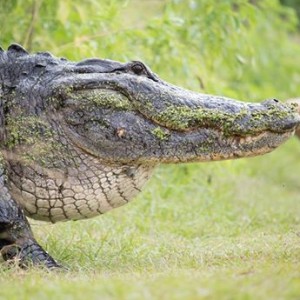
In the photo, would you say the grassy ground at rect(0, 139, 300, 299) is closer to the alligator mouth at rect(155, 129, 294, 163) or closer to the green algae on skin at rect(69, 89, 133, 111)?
the alligator mouth at rect(155, 129, 294, 163)

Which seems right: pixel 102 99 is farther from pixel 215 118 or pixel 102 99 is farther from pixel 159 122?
pixel 215 118

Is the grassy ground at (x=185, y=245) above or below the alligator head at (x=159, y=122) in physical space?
below

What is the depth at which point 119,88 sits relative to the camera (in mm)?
5145

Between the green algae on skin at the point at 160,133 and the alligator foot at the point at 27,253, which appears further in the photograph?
the green algae on skin at the point at 160,133

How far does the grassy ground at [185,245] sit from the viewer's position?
3.66m

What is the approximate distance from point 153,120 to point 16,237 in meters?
1.04

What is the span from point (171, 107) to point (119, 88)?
1.09 feet

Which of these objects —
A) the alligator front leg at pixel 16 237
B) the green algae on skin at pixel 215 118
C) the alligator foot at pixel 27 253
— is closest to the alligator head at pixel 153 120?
the green algae on skin at pixel 215 118

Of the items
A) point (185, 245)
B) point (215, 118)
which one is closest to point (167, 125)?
point (215, 118)

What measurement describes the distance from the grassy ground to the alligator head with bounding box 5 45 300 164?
0.65m

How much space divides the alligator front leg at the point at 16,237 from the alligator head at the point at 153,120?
1.73ft

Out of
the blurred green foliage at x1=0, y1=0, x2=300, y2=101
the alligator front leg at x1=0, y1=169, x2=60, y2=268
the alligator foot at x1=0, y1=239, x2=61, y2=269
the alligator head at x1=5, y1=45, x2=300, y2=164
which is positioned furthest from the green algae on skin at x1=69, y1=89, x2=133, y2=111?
the blurred green foliage at x1=0, y1=0, x2=300, y2=101

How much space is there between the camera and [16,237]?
497cm

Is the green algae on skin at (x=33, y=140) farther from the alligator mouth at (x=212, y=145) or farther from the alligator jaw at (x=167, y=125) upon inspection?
the alligator mouth at (x=212, y=145)
